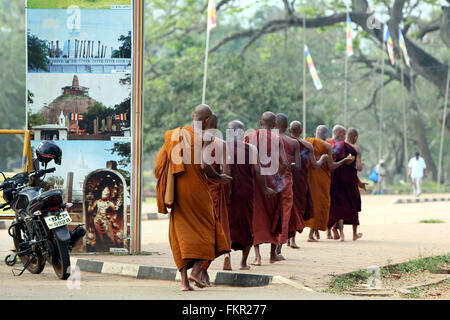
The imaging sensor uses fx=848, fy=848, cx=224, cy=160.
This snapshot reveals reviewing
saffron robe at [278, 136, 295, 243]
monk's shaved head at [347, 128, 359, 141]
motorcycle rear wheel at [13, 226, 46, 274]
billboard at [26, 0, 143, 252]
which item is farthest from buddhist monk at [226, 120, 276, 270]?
monk's shaved head at [347, 128, 359, 141]

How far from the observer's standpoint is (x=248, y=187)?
10.1 meters

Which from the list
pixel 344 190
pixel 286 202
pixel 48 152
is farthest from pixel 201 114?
pixel 344 190

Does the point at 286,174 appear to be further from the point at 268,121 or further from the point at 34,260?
the point at 34,260

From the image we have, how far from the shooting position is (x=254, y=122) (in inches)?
1324

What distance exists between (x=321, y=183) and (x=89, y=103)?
4290 mm

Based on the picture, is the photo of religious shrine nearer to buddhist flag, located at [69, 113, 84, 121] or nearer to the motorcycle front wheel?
buddhist flag, located at [69, 113, 84, 121]

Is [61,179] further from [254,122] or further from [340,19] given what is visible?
[340,19]

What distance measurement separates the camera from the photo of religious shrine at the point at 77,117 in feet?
36.6

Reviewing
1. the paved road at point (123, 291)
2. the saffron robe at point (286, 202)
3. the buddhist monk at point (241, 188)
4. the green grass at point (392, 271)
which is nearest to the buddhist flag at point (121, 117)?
the buddhist monk at point (241, 188)

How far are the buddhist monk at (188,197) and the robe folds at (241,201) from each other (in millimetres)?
1840

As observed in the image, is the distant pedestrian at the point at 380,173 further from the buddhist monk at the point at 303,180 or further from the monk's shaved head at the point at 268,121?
the monk's shaved head at the point at 268,121

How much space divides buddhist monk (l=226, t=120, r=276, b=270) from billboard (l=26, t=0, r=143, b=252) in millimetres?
1675

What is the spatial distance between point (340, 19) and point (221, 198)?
26602 mm

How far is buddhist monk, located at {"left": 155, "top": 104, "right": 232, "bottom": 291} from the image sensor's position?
7.96 m
